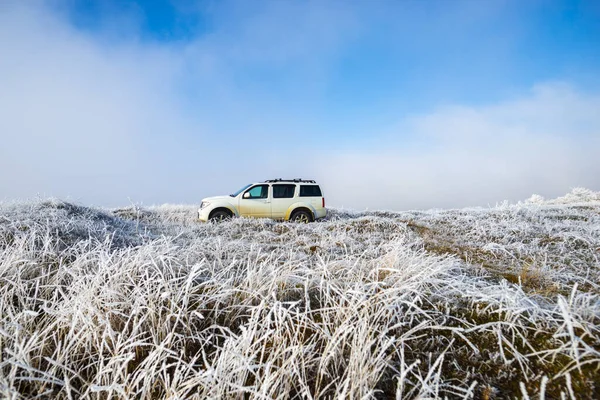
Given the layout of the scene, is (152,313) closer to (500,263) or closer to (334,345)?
(334,345)

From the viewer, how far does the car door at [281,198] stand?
13.5 m

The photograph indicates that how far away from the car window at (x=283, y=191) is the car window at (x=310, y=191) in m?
0.40

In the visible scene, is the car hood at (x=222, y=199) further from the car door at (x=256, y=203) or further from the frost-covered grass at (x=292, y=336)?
the frost-covered grass at (x=292, y=336)

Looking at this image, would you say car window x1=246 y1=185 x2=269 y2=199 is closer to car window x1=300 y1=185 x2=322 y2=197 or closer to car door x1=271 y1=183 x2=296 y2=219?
car door x1=271 y1=183 x2=296 y2=219

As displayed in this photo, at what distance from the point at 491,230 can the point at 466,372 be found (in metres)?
7.13

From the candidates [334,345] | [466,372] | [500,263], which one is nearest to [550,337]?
[466,372]

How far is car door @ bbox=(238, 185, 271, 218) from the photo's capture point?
1327 cm

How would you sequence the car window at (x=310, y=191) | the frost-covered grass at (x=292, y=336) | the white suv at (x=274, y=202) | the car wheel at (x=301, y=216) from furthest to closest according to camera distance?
1. the car window at (x=310, y=191)
2. the car wheel at (x=301, y=216)
3. the white suv at (x=274, y=202)
4. the frost-covered grass at (x=292, y=336)

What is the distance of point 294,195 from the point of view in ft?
44.9

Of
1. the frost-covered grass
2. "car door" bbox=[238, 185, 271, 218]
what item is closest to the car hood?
"car door" bbox=[238, 185, 271, 218]

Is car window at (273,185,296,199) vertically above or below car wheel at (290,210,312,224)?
above

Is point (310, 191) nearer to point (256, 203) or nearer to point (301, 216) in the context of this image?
point (301, 216)

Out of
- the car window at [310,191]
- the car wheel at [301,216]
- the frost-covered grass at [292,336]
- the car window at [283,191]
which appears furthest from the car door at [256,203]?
the frost-covered grass at [292,336]

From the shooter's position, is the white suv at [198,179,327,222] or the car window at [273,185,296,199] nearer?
the white suv at [198,179,327,222]
